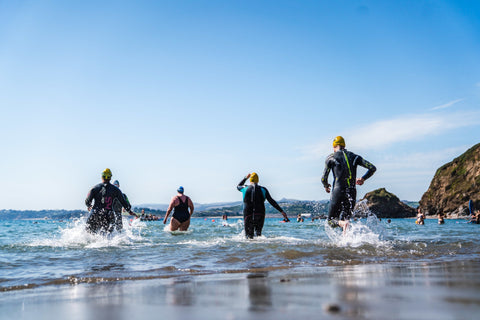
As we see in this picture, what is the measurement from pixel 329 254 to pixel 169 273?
3410mm

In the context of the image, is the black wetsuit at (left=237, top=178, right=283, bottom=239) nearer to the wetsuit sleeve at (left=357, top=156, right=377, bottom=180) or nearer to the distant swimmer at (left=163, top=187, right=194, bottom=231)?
the wetsuit sleeve at (left=357, top=156, right=377, bottom=180)

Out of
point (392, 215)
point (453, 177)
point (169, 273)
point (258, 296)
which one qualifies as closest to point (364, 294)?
point (258, 296)

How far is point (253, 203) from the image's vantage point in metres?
11.1

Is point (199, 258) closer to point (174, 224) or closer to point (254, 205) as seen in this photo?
Result: point (254, 205)

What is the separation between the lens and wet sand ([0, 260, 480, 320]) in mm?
2914

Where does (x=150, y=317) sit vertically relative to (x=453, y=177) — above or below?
below

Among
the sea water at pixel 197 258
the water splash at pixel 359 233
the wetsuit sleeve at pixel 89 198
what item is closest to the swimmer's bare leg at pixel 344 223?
the water splash at pixel 359 233

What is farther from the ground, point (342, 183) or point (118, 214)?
point (342, 183)

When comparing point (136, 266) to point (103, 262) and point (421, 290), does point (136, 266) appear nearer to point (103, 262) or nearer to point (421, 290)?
point (103, 262)

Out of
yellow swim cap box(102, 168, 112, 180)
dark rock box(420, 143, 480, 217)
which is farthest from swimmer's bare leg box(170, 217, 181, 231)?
dark rock box(420, 143, 480, 217)

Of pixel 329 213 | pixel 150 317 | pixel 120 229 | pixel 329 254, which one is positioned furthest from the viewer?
pixel 120 229

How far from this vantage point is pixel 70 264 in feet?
23.7

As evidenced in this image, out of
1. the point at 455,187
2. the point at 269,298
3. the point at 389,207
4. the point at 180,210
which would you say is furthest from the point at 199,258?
the point at 389,207

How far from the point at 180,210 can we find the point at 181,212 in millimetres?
114
